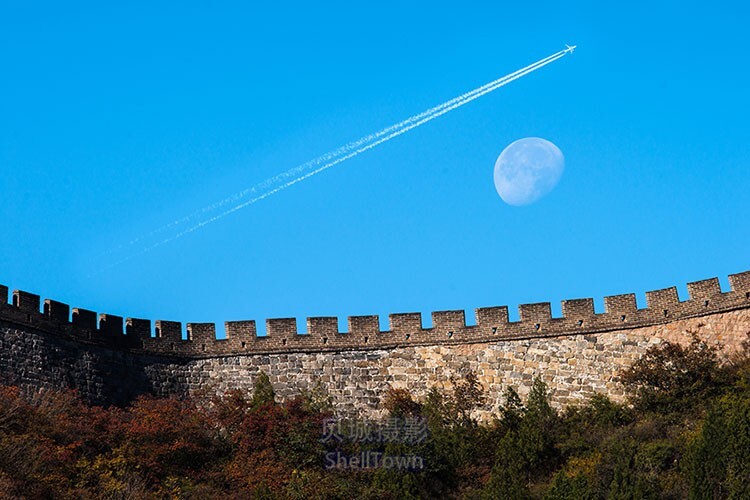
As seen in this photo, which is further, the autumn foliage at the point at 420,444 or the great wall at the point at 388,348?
the great wall at the point at 388,348

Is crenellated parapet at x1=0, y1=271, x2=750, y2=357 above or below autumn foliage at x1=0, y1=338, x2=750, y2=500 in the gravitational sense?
above

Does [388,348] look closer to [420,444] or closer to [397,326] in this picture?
[397,326]

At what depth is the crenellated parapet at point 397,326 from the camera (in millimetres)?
46062

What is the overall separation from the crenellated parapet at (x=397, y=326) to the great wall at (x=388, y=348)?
30 mm

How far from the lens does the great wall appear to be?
45906 mm

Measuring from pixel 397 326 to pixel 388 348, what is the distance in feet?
2.42

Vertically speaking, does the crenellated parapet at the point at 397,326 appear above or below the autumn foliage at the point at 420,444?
above

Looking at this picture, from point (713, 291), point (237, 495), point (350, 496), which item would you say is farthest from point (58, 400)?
point (713, 291)

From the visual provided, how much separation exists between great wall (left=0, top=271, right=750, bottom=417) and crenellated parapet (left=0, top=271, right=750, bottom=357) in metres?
0.03

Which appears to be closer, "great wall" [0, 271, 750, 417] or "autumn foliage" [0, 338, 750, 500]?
"autumn foliage" [0, 338, 750, 500]

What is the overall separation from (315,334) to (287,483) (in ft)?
25.1

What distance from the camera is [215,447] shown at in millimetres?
43906

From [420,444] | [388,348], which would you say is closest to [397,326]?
[388,348]

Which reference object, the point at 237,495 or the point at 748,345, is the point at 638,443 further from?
the point at 237,495
